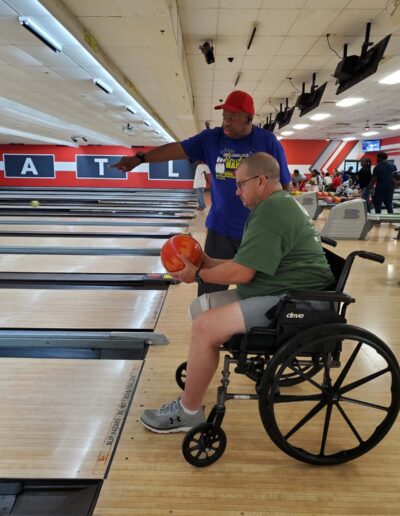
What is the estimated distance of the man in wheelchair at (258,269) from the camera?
4.52 ft

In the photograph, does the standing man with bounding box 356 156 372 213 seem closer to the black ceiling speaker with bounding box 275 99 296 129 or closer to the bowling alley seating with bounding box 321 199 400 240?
the black ceiling speaker with bounding box 275 99 296 129

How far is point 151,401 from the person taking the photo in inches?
74.6

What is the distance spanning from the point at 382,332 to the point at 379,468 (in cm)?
139

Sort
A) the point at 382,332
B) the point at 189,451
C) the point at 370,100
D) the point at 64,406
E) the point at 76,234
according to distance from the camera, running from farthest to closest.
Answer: the point at 370,100 < the point at 76,234 < the point at 382,332 < the point at 64,406 < the point at 189,451

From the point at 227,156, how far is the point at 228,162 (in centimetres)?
3

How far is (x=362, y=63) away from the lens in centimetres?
464

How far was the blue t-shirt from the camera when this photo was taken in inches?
81.7

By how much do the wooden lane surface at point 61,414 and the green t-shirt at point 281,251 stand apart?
2.70ft

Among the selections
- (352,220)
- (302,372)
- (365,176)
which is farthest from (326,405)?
(365,176)

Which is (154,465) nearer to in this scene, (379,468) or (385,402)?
(379,468)

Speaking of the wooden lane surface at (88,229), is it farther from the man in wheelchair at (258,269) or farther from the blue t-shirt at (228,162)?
the man in wheelchair at (258,269)

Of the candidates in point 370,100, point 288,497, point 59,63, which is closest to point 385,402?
point 288,497

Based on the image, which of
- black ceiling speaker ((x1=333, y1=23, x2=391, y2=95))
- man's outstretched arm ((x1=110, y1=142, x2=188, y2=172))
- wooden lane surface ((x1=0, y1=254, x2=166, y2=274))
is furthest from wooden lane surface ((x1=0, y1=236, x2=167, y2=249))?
man's outstretched arm ((x1=110, y1=142, x2=188, y2=172))

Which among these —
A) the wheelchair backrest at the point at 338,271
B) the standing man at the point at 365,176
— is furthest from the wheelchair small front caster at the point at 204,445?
the standing man at the point at 365,176
